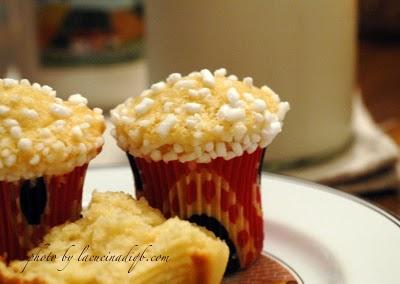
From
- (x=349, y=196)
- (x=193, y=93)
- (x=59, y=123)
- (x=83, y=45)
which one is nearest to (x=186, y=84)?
(x=193, y=93)

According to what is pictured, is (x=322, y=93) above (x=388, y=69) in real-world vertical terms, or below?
above

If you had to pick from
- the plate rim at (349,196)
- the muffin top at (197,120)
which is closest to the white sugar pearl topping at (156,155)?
the muffin top at (197,120)

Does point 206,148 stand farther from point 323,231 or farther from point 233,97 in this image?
point 323,231

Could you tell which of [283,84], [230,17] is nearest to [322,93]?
[283,84]

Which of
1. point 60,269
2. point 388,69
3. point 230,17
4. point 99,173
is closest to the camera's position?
point 60,269

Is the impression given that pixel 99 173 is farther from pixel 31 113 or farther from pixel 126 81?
pixel 126 81

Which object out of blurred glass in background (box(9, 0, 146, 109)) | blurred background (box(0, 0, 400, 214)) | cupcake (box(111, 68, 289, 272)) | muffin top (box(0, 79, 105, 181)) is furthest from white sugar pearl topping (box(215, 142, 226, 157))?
blurred glass in background (box(9, 0, 146, 109))
